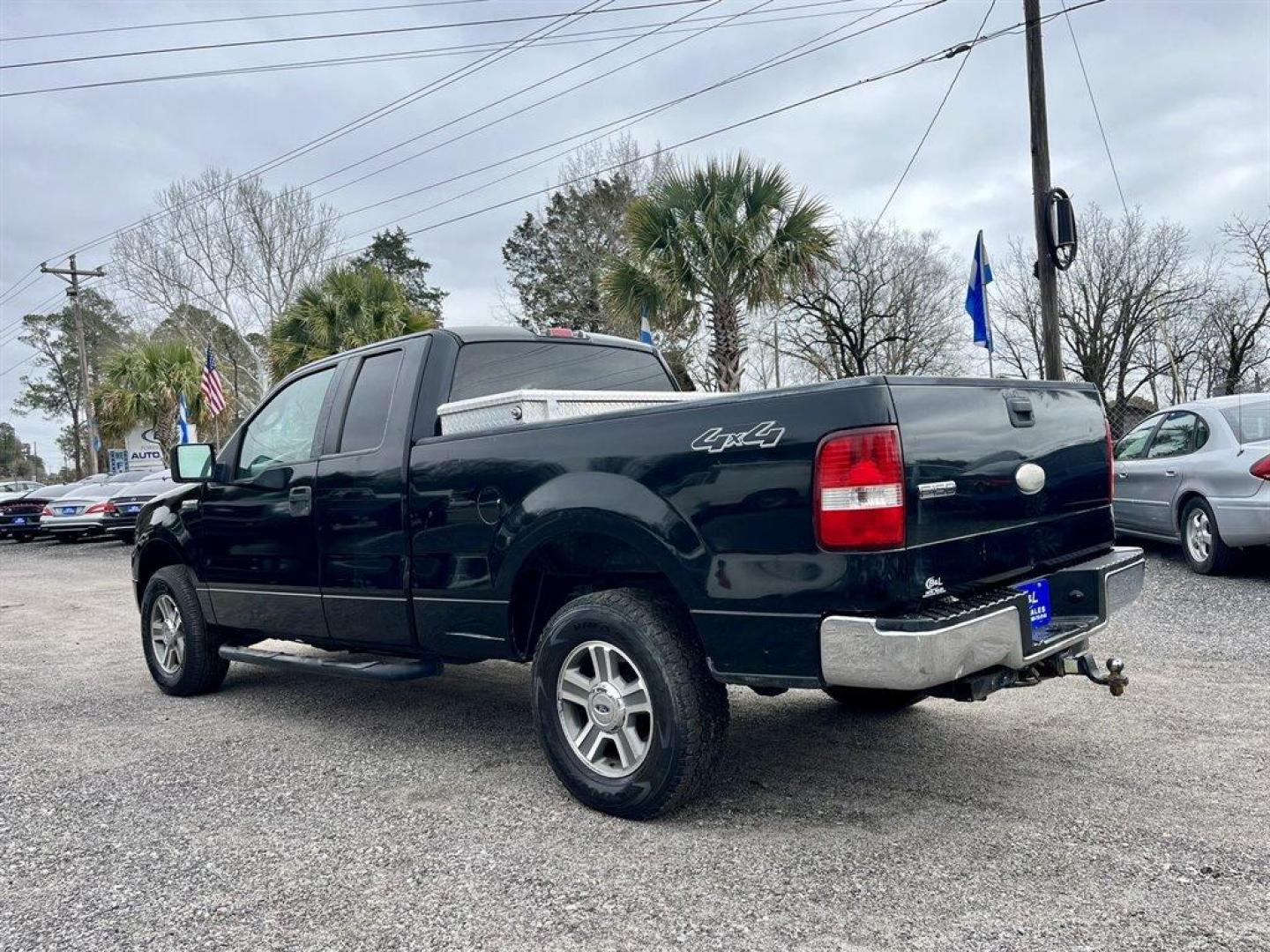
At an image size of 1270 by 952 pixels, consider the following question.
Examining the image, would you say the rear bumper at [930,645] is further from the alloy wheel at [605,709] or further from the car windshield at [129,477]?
the car windshield at [129,477]

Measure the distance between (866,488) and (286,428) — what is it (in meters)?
3.42

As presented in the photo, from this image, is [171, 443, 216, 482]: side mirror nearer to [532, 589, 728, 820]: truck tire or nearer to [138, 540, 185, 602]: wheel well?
[138, 540, 185, 602]: wheel well

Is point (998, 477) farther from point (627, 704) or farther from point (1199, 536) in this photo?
point (1199, 536)

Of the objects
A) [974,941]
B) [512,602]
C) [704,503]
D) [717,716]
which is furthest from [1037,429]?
[512,602]

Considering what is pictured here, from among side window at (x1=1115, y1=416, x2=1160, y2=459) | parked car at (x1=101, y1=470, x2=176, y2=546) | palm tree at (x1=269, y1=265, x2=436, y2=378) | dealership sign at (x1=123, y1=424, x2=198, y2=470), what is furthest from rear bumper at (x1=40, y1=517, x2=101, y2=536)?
side window at (x1=1115, y1=416, x2=1160, y2=459)

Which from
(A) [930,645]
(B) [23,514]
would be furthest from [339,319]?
(A) [930,645]

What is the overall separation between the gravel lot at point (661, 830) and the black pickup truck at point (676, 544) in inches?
13.9

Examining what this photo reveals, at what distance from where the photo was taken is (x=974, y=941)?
103 inches

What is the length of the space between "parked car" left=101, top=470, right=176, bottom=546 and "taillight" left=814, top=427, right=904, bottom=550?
19.6 m

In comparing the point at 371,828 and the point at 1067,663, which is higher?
the point at 1067,663

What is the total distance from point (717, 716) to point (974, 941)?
112cm

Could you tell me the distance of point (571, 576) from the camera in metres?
4.04

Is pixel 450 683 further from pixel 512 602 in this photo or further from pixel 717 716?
pixel 717 716

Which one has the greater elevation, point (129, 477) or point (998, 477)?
point (129, 477)
